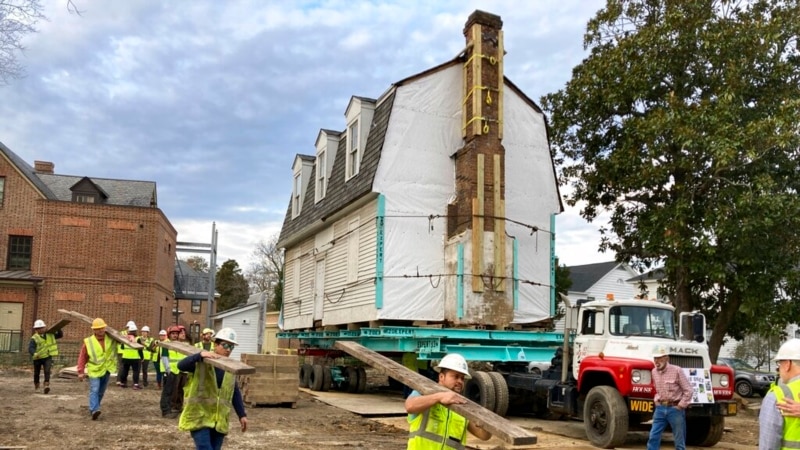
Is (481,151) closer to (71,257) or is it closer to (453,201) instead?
(453,201)

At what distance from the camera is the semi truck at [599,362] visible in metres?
11.9

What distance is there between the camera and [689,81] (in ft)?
63.0

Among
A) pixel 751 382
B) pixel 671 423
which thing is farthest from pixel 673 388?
pixel 751 382

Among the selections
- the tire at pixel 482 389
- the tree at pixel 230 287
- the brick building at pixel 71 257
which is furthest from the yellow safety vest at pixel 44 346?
the tree at pixel 230 287

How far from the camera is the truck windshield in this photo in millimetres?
12953

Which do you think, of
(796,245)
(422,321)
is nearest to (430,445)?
(422,321)

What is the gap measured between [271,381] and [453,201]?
5.98 meters

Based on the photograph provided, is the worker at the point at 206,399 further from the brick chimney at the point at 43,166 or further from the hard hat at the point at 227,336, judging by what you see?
the brick chimney at the point at 43,166

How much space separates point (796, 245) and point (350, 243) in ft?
35.1

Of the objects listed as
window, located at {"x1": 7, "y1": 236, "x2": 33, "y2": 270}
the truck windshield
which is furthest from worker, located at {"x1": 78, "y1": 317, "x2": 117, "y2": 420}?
window, located at {"x1": 7, "y1": 236, "x2": 33, "y2": 270}

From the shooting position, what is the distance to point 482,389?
14711mm

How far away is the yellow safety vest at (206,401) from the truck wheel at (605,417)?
6.87m

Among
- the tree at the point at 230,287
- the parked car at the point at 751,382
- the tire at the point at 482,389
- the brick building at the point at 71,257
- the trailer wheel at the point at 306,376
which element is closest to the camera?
the tire at the point at 482,389

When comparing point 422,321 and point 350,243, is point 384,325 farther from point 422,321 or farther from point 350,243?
point 350,243
